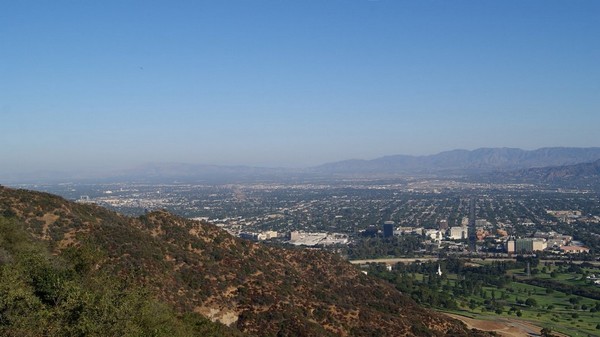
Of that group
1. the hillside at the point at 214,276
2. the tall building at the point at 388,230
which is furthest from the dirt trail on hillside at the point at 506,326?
the tall building at the point at 388,230

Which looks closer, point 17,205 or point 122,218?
point 17,205

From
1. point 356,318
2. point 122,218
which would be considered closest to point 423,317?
point 356,318

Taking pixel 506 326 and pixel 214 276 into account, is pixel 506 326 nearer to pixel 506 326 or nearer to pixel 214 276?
pixel 506 326

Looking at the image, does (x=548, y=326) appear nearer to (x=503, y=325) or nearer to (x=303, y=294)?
(x=503, y=325)

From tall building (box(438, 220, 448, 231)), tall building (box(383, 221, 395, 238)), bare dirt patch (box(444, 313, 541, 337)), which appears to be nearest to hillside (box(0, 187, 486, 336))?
bare dirt patch (box(444, 313, 541, 337))

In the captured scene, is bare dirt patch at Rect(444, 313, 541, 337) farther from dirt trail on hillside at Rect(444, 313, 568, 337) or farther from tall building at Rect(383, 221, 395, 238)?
tall building at Rect(383, 221, 395, 238)

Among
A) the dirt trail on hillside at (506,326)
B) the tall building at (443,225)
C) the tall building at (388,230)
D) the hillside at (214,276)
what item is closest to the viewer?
the hillside at (214,276)

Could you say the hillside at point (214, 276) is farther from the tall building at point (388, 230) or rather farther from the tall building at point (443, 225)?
the tall building at point (443, 225)
